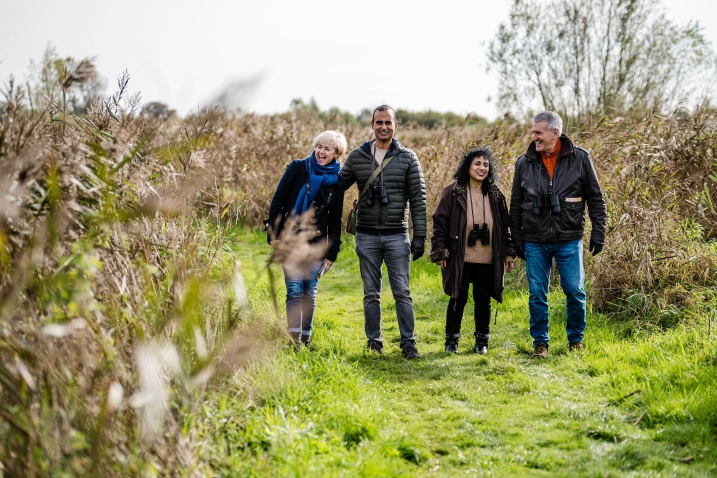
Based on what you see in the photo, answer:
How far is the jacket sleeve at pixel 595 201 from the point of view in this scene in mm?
5266

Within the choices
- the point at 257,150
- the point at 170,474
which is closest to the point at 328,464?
the point at 170,474

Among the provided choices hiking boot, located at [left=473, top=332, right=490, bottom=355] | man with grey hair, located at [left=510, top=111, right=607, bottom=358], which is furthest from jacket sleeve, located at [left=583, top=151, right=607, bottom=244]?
hiking boot, located at [left=473, top=332, right=490, bottom=355]

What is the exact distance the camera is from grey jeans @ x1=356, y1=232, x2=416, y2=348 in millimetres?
5383

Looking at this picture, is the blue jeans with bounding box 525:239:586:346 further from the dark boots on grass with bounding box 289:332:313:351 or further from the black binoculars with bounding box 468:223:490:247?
the dark boots on grass with bounding box 289:332:313:351

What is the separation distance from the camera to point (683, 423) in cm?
378

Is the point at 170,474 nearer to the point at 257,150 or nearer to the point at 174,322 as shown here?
the point at 174,322

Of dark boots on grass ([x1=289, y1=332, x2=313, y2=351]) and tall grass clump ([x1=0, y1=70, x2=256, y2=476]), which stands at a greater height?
tall grass clump ([x1=0, y1=70, x2=256, y2=476])

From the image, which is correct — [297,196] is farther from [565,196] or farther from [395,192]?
[565,196]

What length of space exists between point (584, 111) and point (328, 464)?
14481 millimetres

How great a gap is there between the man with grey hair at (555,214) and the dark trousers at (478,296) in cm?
38

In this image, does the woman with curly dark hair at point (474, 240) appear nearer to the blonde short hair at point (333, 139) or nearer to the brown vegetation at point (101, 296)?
the blonde short hair at point (333, 139)

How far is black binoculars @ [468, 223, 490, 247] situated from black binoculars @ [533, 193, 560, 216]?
0.44m

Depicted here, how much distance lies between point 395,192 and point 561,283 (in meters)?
1.67

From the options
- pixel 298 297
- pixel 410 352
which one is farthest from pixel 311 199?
pixel 410 352
